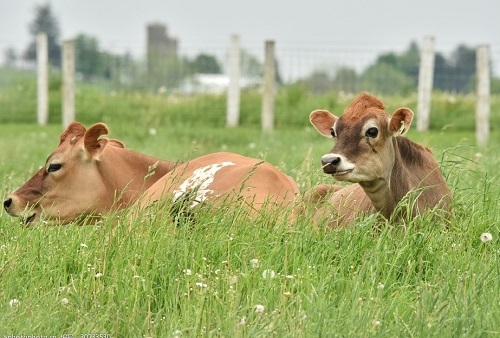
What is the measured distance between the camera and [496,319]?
4.52 metres

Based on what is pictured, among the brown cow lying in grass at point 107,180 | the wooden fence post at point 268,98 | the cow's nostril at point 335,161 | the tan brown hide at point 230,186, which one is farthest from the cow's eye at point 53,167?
the wooden fence post at point 268,98

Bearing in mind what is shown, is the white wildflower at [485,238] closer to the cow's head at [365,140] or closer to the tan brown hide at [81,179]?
the cow's head at [365,140]

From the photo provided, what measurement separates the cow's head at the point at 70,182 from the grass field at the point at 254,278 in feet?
1.63

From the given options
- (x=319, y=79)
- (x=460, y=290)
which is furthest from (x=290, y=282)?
(x=319, y=79)

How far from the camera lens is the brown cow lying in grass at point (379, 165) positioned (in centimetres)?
618

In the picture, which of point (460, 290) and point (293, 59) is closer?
point (460, 290)

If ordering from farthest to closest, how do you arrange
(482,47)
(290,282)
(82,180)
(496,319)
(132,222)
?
(482,47) → (82,180) → (132,222) → (290,282) → (496,319)

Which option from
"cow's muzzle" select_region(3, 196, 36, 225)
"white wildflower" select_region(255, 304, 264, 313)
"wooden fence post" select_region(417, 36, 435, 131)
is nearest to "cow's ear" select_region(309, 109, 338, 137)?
"cow's muzzle" select_region(3, 196, 36, 225)

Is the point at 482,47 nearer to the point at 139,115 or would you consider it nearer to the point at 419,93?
the point at 419,93

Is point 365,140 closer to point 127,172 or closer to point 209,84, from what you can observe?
point 127,172

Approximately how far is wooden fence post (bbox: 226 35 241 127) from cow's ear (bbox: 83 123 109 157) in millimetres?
12454

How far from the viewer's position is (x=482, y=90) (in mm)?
17938

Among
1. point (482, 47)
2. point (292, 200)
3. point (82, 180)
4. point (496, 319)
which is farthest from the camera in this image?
point (482, 47)

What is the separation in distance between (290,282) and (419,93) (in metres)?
14.1
